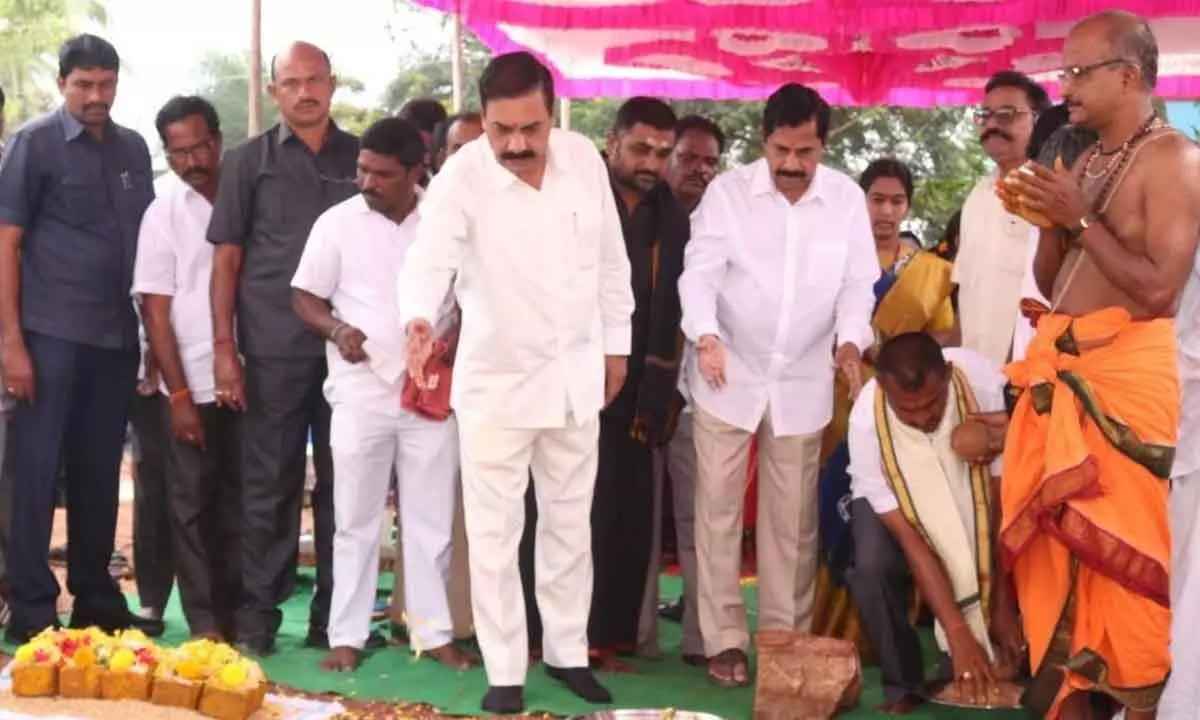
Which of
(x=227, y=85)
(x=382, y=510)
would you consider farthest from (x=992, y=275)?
(x=227, y=85)

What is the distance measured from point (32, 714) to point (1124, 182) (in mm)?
3366

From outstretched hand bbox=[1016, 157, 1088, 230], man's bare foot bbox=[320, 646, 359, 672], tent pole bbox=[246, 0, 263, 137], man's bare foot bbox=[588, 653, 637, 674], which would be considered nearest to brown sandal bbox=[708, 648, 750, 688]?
man's bare foot bbox=[588, 653, 637, 674]

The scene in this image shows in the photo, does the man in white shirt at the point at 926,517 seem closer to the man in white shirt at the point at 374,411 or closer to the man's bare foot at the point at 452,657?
the man's bare foot at the point at 452,657

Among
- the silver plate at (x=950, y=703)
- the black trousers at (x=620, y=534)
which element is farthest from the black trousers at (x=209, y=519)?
the silver plate at (x=950, y=703)

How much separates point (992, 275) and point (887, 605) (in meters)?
1.43

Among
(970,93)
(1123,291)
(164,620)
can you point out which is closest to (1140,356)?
(1123,291)

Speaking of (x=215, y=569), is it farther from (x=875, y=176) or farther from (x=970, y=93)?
(x=970, y=93)

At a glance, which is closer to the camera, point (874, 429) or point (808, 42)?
point (874, 429)

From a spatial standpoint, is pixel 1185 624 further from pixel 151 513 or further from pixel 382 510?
pixel 151 513

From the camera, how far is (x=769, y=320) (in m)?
5.44

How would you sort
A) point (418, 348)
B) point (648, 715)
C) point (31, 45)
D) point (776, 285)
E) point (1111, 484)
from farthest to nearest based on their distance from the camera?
1. point (31, 45)
2. point (776, 285)
3. point (418, 348)
4. point (648, 715)
5. point (1111, 484)

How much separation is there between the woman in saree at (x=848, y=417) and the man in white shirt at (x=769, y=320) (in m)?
0.26

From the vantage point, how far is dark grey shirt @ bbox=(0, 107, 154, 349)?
575 centimetres

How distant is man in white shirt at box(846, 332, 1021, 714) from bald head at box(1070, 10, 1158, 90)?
46.4 inches
